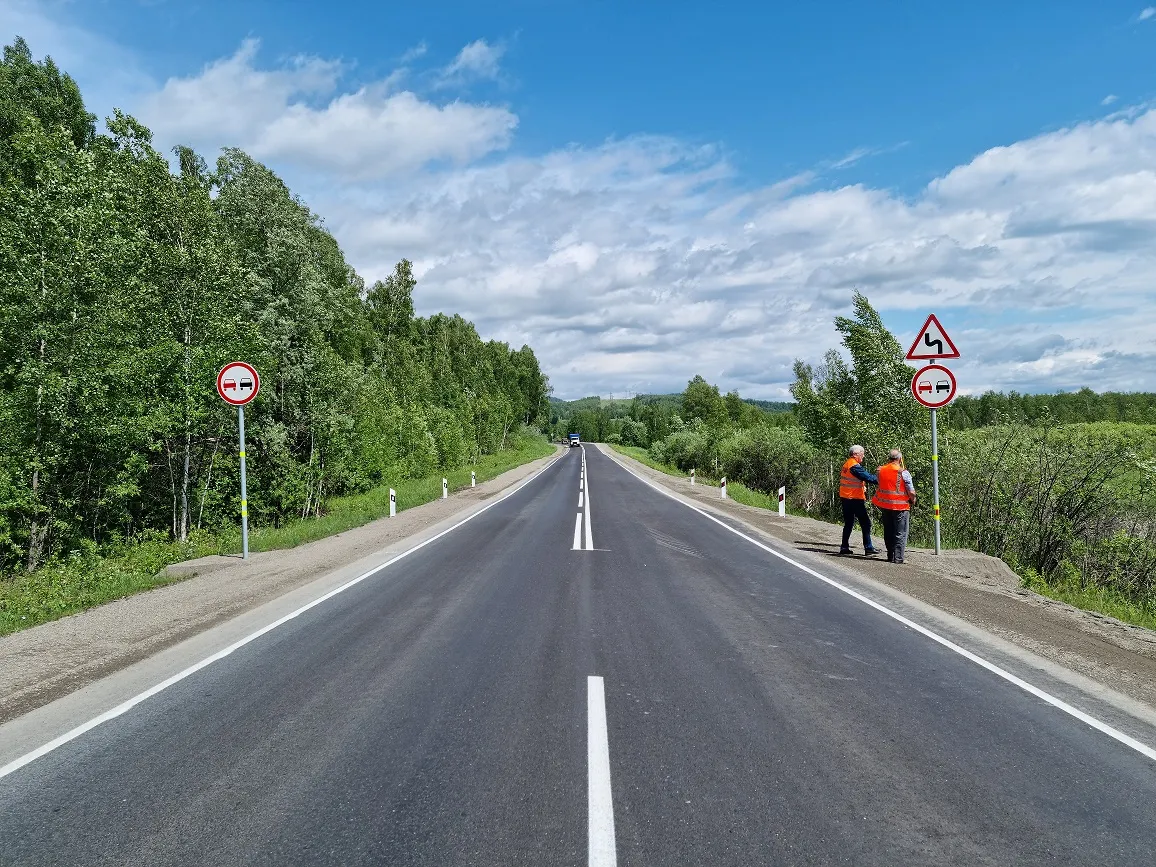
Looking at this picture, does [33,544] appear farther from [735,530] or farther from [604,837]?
[604,837]

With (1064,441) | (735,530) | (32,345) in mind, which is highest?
(32,345)

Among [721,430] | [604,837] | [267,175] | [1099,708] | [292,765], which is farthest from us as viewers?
[721,430]

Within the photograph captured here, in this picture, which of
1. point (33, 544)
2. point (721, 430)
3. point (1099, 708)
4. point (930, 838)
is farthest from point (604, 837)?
point (721, 430)

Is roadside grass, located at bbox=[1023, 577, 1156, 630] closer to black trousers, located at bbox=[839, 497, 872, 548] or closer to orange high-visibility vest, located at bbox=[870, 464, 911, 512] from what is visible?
orange high-visibility vest, located at bbox=[870, 464, 911, 512]

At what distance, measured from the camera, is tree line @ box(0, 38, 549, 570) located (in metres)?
14.1

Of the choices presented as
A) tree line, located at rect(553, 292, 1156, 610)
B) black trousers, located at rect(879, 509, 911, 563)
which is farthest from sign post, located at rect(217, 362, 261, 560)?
tree line, located at rect(553, 292, 1156, 610)

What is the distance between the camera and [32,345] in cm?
1425

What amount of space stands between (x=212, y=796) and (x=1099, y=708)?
19.3ft

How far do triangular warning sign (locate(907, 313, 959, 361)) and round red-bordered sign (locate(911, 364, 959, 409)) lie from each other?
0.78 ft

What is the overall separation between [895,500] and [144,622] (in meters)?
10.8

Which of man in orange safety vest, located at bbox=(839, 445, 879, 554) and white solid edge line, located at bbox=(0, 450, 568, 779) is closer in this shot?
white solid edge line, located at bbox=(0, 450, 568, 779)

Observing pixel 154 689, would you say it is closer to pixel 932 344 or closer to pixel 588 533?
A: pixel 588 533

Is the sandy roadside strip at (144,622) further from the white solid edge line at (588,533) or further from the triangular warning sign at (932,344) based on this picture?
the triangular warning sign at (932,344)

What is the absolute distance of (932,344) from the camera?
1145 centimetres
